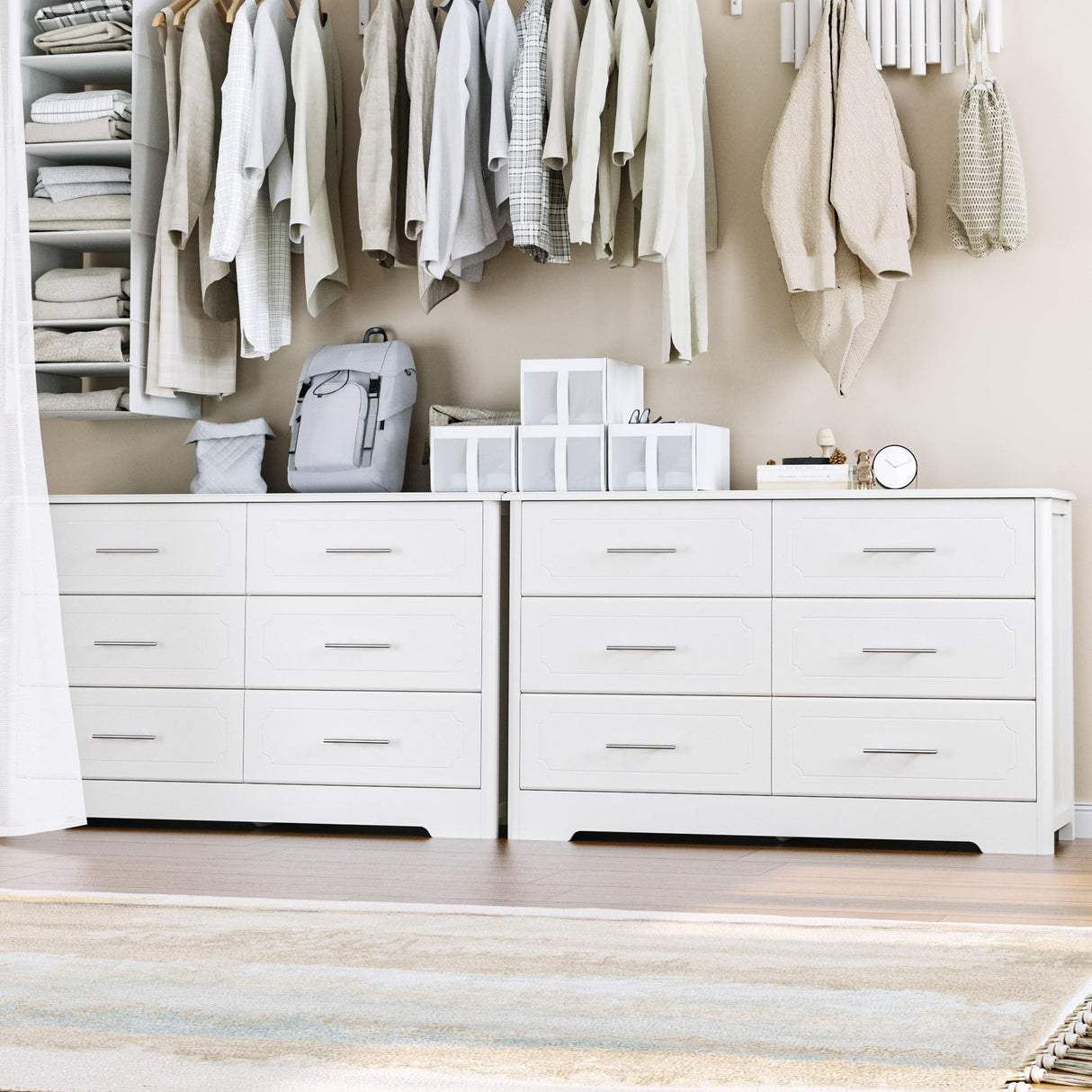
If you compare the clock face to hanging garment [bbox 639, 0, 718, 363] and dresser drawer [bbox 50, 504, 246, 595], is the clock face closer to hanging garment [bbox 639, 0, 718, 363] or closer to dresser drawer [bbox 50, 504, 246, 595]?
hanging garment [bbox 639, 0, 718, 363]

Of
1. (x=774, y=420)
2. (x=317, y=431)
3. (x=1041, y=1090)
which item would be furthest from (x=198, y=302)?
(x=1041, y=1090)

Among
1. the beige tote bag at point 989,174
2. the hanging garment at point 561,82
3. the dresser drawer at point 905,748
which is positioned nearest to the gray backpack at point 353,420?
the hanging garment at point 561,82

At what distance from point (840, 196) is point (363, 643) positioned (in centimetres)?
148

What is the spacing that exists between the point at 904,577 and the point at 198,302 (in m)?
1.86

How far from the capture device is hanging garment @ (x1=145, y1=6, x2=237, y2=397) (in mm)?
3516

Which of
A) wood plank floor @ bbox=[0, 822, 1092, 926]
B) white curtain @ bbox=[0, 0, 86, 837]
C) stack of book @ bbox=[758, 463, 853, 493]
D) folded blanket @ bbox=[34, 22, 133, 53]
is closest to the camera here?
wood plank floor @ bbox=[0, 822, 1092, 926]

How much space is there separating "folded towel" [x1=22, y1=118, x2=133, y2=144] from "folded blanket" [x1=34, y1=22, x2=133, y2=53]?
185 millimetres

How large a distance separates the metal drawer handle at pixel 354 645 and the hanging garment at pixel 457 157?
2.86ft

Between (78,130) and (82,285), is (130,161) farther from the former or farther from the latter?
(82,285)

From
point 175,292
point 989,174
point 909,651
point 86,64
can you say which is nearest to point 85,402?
point 175,292

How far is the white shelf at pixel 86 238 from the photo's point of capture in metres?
3.59

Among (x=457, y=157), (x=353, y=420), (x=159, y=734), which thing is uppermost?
(x=457, y=157)

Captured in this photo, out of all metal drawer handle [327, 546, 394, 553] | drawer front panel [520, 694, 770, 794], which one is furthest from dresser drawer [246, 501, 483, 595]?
drawer front panel [520, 694, 770, 794]

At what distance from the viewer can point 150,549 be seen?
3420 mm
